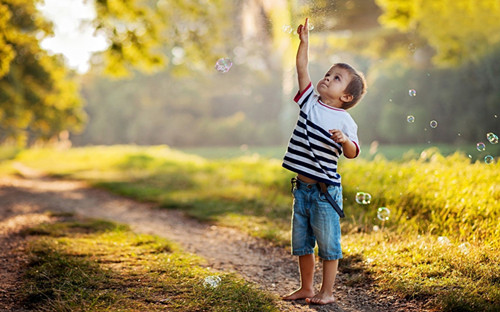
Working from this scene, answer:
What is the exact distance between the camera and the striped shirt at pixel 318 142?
2.96 meters

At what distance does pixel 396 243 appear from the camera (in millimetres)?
4094

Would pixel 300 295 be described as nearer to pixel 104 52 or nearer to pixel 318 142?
pixel 318 142

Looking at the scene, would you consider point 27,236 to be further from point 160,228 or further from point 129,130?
point 129,130

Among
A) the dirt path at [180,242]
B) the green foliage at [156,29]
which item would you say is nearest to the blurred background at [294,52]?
the green foliage at [156,29]

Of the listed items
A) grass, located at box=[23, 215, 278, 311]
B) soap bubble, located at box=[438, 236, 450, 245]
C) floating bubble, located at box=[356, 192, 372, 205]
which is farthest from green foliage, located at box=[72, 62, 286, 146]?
soap bubble, located at box=[438, 236, 450, 245]

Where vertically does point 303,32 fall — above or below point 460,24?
below

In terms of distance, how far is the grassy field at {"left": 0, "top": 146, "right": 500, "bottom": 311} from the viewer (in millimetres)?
3137

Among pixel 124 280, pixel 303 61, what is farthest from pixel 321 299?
pixel 303 61

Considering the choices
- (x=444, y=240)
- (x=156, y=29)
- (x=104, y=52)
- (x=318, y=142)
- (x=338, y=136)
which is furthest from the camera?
(x=156, y=29)

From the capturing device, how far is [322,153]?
297 cm

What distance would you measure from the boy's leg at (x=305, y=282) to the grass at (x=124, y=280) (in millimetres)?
203

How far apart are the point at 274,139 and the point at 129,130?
52.2ft

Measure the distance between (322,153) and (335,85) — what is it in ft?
1.56

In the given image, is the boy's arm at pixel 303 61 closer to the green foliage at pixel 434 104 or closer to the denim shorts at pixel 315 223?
the denim shorts at pixel 315 223
